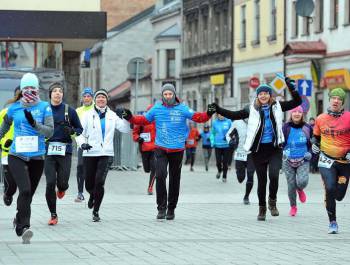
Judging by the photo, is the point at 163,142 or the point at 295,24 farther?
the point at 295,24

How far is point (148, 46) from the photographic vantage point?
85375 mm

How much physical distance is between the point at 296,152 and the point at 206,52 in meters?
45.4

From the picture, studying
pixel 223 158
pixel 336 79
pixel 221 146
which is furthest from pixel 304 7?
pixel 223 158

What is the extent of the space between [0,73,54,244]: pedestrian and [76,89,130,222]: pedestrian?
2.70 m

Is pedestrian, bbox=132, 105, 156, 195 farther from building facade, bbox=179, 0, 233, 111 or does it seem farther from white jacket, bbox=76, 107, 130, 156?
building facade, bbox=179, 0, 233, 111

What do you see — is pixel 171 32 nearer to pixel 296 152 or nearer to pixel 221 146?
pixel 221 146

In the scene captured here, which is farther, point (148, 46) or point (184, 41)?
point (148, 46)

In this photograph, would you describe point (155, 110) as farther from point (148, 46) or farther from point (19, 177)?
point (148, 46)

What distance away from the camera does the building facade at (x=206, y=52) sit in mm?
58969

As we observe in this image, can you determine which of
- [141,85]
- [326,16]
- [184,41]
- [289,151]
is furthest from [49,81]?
[141,85]

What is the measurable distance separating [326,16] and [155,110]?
2845 centimetres

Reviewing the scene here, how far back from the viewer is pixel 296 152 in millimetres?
17953

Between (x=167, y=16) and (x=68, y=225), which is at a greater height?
(x=167, y=16)

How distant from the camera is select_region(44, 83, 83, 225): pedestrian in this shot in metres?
15.7
